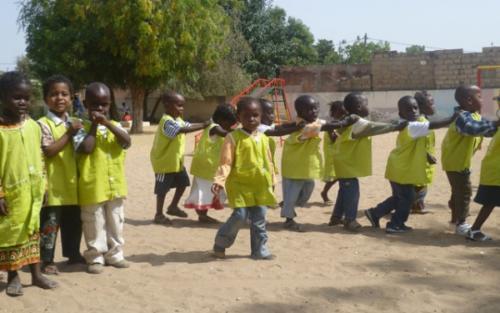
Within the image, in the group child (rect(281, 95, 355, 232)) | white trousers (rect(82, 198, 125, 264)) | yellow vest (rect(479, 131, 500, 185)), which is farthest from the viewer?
child (rect(281, 95, 355, 232))

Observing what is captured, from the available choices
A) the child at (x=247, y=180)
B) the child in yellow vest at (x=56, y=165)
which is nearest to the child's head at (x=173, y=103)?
the child at (x=247, y=180)

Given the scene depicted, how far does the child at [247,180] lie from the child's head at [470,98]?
201cm

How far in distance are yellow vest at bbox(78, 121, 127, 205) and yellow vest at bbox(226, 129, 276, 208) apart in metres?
0.90

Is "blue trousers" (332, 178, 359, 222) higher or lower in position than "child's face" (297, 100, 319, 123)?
lower

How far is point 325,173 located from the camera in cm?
799

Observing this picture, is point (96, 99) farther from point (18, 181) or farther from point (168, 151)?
point (168, 151)

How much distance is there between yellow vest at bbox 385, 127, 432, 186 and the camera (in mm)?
6020

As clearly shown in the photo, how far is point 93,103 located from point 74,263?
1.33m

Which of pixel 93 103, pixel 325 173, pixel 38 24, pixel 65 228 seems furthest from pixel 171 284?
pixel 38 24

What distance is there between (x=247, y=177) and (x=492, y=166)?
7.25ft

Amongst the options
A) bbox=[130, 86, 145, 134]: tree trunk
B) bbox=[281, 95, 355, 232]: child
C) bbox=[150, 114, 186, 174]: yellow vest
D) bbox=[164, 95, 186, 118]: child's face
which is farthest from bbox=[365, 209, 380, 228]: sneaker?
bbox=[130, 86, 145, 134]: tree trunk

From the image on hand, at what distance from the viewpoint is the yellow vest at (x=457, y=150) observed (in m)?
5.89

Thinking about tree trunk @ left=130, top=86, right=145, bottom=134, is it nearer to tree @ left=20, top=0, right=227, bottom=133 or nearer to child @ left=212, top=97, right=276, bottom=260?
tree @ left=20, top=0, right=227, bottom=133

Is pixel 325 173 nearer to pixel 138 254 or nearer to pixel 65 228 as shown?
pixel 138 254
